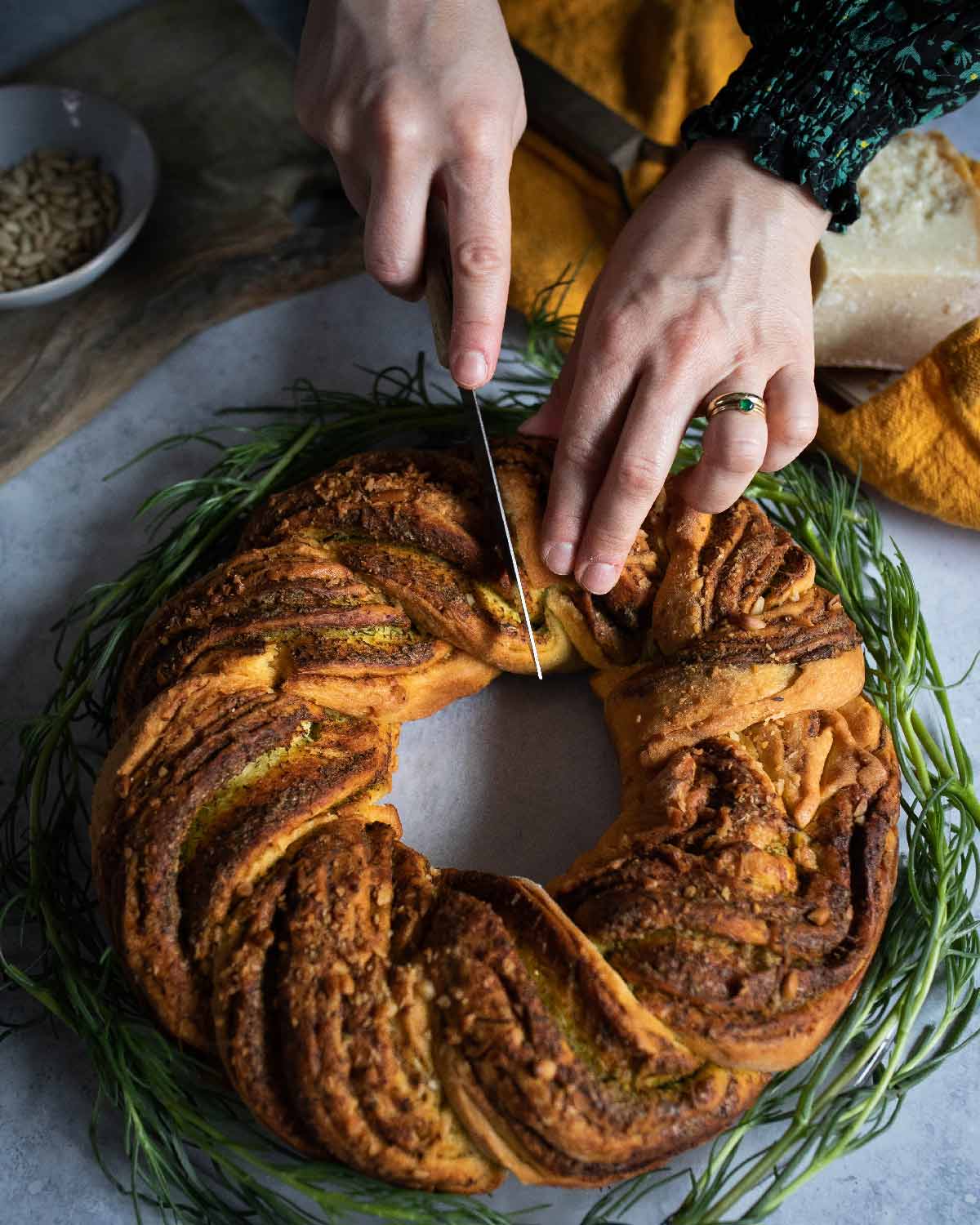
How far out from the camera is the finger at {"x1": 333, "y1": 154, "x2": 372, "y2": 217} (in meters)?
2.13

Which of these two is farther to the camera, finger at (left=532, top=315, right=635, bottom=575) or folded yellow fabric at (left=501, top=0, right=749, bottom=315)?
folded yellow fabric at (left=501, top=0, right=749, bottom=315)

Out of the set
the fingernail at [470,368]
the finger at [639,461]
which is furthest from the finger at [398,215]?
the finger at [639,461]

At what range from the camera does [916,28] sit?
2201mm

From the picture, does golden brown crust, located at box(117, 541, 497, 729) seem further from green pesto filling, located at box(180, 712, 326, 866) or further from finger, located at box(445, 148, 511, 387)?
finger, located at box(445, 148, 511, 387)

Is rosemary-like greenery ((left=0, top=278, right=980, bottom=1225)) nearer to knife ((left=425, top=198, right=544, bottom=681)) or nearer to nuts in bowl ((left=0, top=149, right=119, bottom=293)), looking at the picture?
knife ((left=425, top=198, right=544, bottom=681))

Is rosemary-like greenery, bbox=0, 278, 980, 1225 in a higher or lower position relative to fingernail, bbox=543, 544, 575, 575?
lower

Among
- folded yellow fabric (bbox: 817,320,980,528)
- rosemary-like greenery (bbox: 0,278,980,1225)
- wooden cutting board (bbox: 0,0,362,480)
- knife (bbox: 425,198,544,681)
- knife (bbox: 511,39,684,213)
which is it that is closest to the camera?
rosemary-like greenery (bbox: 0,278,980,1225)

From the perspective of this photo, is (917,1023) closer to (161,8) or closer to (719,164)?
(719,164)

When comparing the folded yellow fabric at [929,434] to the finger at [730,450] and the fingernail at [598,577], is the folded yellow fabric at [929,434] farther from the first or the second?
the fingernail at [598,577]

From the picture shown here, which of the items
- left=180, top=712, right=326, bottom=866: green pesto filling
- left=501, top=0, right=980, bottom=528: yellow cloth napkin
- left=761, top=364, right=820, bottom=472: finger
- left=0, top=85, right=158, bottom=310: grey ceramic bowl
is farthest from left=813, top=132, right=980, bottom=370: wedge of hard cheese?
left=0, top=85, right=158, bottom=310: grey ceramic bowl

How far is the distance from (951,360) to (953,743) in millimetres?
886

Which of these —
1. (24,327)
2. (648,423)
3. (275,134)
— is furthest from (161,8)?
(648,423)

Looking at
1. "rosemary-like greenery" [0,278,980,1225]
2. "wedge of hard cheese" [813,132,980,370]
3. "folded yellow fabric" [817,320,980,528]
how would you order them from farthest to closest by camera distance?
1. "wedge of hard cheese" [813,132,980,370]
2. "folded yellow fabric" [817,320,980,528]
3. "rosemary-like greenery" [0,278,980,1225]

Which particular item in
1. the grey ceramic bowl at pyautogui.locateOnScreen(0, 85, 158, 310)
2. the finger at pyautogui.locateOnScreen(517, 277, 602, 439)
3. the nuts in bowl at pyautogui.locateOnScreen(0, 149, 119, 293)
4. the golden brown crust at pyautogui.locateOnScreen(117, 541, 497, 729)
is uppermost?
the finger at pyautogui.locateOnScreen(517, 277, 602, 439)
